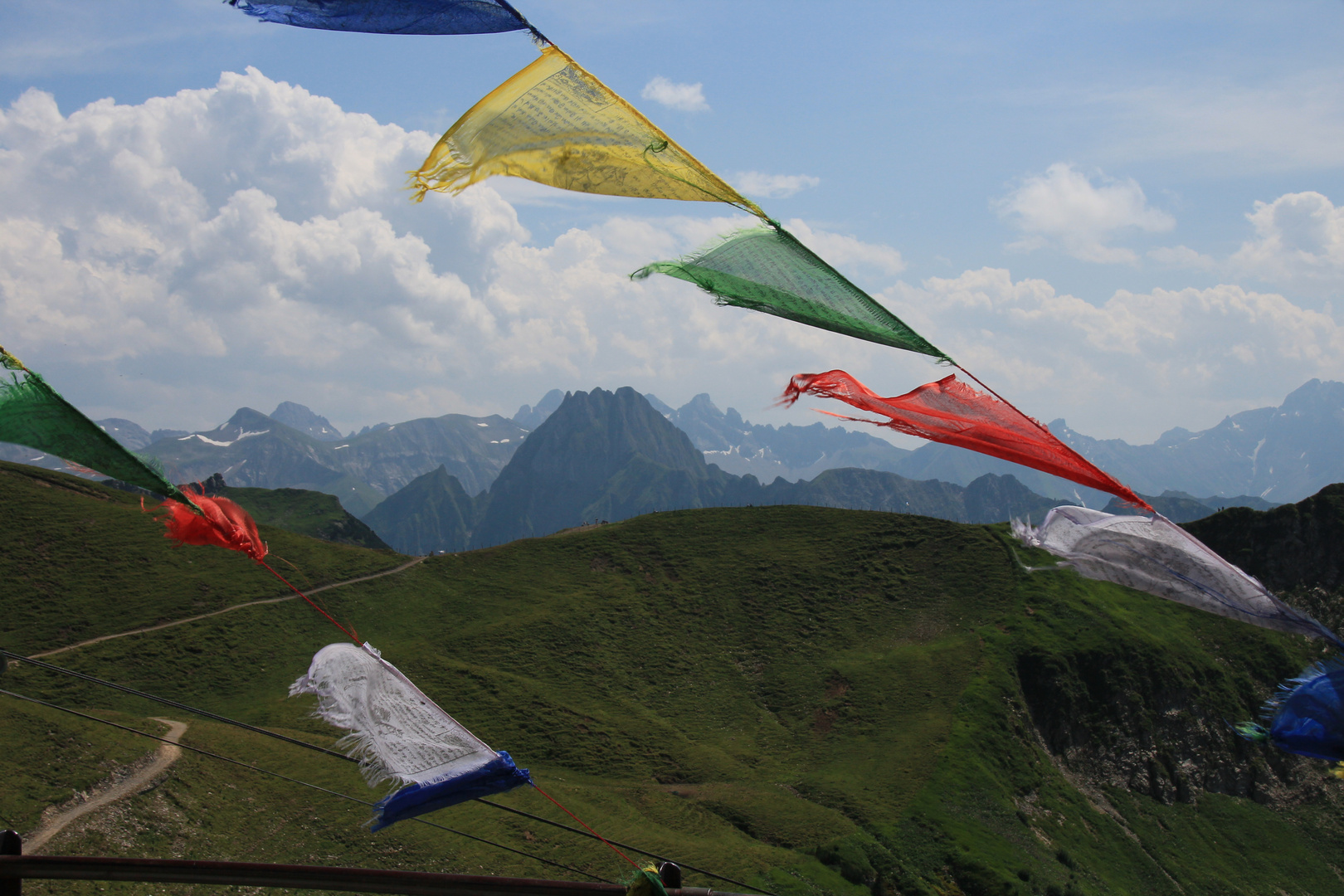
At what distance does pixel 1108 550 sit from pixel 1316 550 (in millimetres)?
88333

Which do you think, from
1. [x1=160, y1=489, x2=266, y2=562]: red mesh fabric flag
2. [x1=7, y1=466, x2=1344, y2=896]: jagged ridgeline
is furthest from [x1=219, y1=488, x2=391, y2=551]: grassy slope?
[x1=160, y1=489, x2=266, y2=562]: red mesh fabric flag

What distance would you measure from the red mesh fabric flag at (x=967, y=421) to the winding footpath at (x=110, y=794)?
1038 inches

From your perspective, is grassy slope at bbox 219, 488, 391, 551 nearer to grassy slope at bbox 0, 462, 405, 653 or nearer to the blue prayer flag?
grassy slope at bbox 0, 462, 405, 653

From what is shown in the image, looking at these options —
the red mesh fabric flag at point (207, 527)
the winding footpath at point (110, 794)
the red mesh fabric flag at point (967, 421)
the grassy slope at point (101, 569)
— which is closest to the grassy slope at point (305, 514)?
the grassy slope at point (101, 569)

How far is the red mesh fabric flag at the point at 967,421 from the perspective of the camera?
6.72 metres

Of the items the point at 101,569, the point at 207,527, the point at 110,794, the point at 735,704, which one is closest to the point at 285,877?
the point at 207,527

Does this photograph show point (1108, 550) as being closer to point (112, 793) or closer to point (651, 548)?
point (112, 793)

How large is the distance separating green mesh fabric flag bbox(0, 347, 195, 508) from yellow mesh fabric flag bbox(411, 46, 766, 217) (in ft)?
12.0

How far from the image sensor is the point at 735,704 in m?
60.2

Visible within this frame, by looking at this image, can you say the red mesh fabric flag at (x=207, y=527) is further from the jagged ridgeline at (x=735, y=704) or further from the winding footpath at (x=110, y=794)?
the jagged ridgeline at (x=735, y=704)

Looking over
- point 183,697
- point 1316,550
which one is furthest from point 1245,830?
point 183,697

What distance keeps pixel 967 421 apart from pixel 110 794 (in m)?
36.1

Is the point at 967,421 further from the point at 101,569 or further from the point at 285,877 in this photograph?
the point at 101,569

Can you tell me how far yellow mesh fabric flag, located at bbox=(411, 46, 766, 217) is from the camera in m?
6.92
